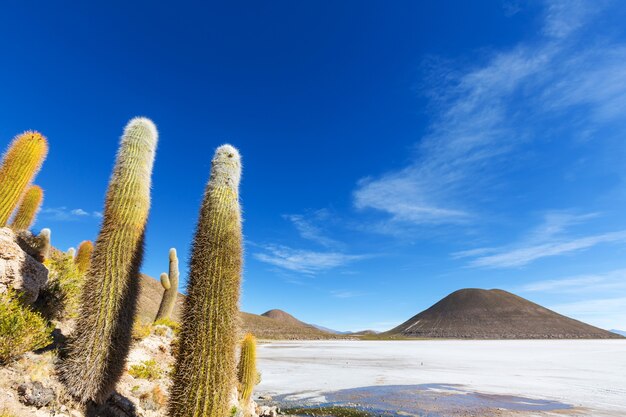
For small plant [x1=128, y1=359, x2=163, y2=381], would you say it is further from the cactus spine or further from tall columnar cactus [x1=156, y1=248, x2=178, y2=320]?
tall columnar cactus [x1=156, y1=248, x2=178, y2=320]

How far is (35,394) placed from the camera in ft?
14.3

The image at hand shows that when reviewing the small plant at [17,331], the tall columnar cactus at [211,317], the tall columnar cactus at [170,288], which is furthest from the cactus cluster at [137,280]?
the tall columnar cactus at [170,288]

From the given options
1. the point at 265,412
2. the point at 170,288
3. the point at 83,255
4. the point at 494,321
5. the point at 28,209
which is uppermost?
the point at 494,321

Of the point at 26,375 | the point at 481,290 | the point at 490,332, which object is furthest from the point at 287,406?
the point at 481,290

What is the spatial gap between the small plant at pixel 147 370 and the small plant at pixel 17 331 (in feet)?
5.72

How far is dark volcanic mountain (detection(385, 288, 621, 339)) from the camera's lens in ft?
285

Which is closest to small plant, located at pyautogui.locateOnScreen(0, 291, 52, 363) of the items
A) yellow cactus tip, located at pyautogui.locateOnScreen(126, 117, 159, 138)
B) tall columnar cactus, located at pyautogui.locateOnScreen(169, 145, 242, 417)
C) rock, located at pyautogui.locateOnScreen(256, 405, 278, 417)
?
tall columnar cactus, located at pyautogui.locateOnScreen(169, 145, 242, 417)

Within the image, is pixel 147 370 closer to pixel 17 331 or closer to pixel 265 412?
pixel 17 331

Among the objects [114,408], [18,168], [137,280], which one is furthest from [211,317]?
[18,168]

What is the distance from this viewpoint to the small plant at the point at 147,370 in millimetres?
6352

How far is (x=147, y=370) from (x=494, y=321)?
108m

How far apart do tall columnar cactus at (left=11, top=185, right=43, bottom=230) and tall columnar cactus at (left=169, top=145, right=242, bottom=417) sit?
6.62 metres

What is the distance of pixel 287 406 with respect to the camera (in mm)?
9648

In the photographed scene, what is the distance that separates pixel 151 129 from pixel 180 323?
12.8ft
